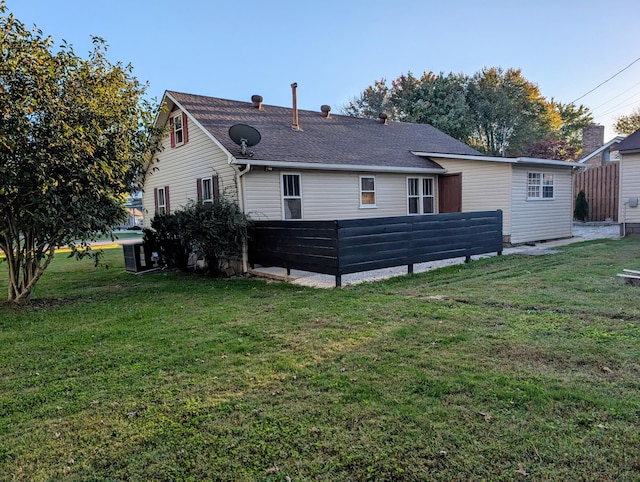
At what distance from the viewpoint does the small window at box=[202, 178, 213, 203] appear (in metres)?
11.2

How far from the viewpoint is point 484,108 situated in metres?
30.0

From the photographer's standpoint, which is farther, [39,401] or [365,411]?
[39,401]

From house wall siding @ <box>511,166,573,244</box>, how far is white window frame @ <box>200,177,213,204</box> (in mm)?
8537

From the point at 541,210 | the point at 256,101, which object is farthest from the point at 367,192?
the point at 541,210

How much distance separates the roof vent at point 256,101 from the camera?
13.7m

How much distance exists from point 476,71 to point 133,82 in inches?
1165

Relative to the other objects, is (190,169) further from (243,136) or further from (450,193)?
(450,193)

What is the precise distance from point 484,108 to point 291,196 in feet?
81.2

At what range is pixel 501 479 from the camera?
2045mm

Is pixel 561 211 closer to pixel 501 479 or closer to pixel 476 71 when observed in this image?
pixel 501 479

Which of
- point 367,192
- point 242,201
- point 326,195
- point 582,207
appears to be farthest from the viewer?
point 582,207

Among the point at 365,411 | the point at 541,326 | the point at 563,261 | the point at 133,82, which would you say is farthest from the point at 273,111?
the point at 365,411

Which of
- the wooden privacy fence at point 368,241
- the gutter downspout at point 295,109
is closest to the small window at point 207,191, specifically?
the wooden privacy fence at point 368,241

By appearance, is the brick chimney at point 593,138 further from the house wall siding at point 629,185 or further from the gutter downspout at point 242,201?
the gutter downspout at point 242,201
